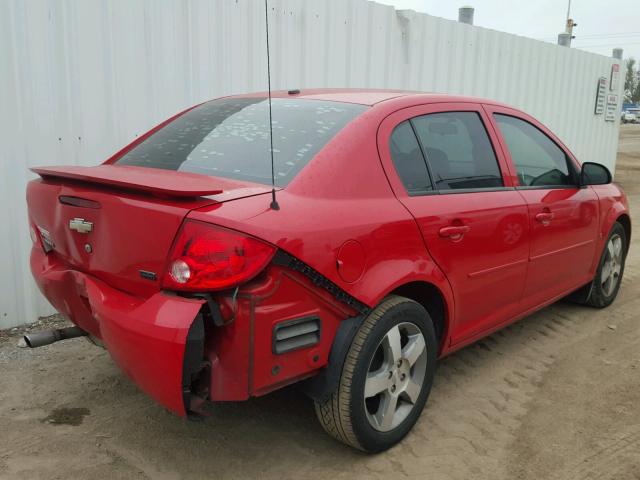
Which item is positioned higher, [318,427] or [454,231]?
[454,231]

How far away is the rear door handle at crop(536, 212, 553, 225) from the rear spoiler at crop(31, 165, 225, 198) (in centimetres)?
209

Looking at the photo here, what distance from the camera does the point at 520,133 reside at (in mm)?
3793

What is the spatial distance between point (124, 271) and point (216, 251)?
461 millimetres

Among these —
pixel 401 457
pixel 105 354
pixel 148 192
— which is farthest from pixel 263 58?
pixel 401 457

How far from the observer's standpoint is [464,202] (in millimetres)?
3064

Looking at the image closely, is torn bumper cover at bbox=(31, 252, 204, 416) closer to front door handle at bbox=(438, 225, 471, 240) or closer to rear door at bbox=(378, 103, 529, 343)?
rear door at bbox=(378, 103, 529, 343)

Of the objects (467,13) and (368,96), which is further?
(467,13)

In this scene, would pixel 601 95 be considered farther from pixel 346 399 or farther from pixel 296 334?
pixel 296 334

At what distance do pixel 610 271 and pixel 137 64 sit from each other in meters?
4.25

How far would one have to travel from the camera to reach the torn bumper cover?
6.69ft

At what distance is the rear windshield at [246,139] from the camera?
2.61 meters

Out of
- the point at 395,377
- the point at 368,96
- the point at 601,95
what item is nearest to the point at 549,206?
Answer: the point at 368,96

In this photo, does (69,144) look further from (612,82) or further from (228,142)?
(612,82)

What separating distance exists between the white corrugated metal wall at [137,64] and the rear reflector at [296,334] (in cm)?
290
